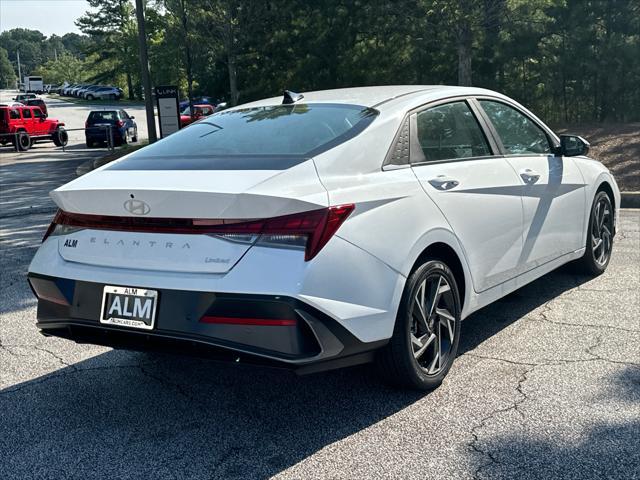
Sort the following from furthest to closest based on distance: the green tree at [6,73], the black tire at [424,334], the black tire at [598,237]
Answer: the green tree at [6,73] < the black tire at [598,237] < the black tire at [424,334]

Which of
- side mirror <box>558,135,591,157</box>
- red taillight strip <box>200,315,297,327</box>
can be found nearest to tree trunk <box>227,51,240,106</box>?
side mirror <box>558,135,591,157</box>

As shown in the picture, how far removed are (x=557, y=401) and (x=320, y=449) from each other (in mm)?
1270

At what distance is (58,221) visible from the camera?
A: 373 centimetres

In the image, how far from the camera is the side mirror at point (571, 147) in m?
5.39

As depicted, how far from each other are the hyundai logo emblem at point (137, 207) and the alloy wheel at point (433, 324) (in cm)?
136

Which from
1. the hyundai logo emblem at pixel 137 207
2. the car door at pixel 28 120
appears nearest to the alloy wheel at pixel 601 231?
the hyundai logo emblem at pixel 137 207

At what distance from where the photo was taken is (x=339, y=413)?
12.0ft

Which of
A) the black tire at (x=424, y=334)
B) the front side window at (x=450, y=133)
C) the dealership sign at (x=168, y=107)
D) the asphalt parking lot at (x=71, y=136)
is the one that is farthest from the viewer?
the asphalt parking lot at (x=71, y=136)

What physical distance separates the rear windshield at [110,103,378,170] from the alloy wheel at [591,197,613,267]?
2802mm

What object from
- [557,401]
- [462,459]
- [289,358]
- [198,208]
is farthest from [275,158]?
[557,401]

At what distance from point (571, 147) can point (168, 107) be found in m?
16.5

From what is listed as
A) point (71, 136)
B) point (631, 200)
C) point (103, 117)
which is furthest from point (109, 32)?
point (631, 200)

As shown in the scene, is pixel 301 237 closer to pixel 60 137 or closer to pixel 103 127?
pixel 103 127

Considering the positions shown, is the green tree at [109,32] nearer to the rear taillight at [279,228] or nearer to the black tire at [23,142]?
the black tire at [23,142]
